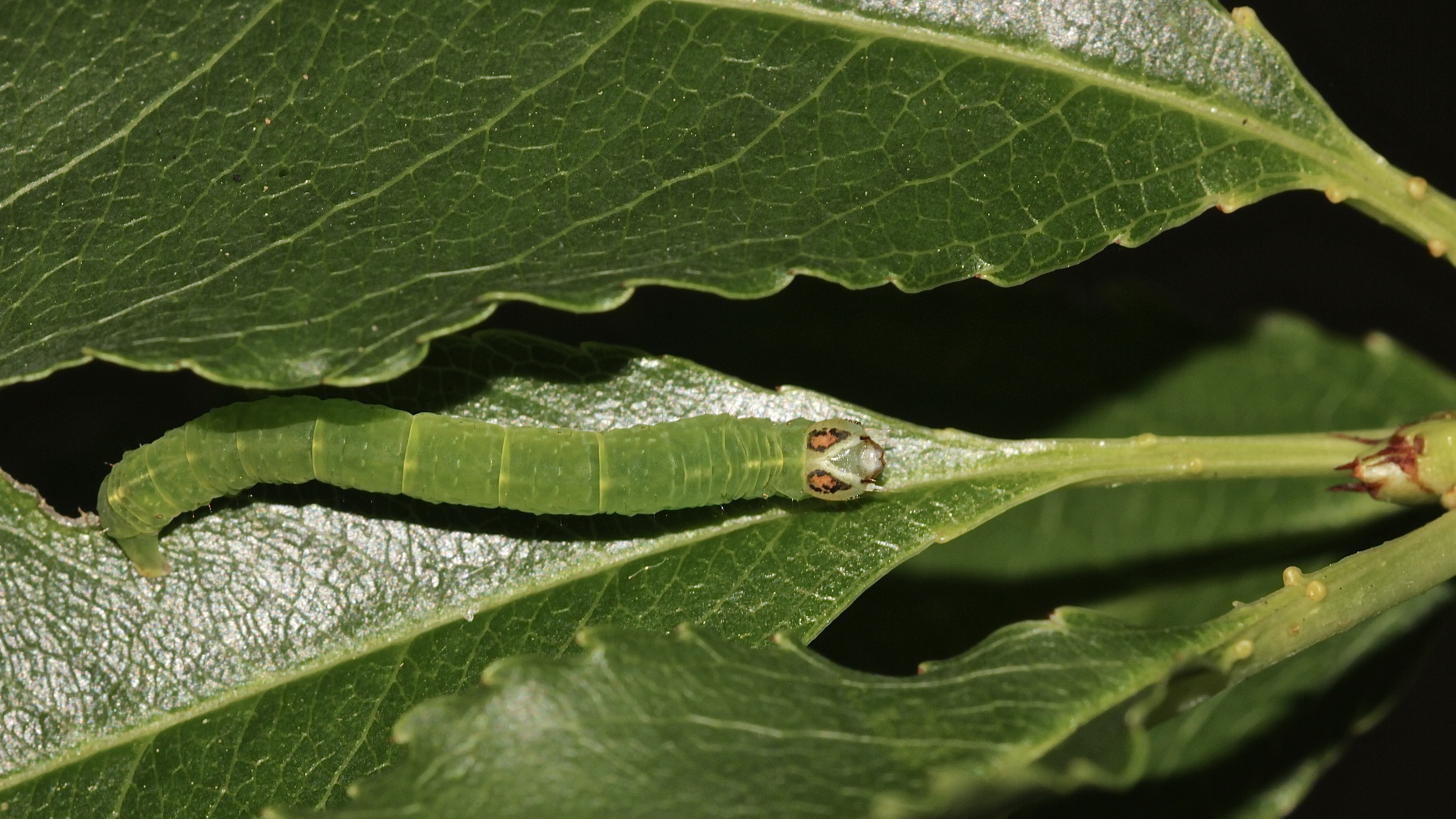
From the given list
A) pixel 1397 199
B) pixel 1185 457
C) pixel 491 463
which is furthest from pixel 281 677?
pixel 1397 199

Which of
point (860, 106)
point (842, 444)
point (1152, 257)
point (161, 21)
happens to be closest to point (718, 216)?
point (860, 106)

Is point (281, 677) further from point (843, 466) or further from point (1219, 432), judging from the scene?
point (1219, 432)

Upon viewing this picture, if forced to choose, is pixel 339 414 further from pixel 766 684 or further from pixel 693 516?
pixel 766 684

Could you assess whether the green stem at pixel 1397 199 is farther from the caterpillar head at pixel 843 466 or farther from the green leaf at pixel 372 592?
the caterpillar head at pixel 843 466

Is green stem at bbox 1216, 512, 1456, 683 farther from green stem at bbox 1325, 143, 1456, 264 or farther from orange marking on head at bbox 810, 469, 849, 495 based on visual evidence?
orange marking on head at bbox 810, 469, 849, 495

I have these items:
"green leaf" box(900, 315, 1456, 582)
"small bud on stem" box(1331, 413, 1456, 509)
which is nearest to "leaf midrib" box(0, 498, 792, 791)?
"green leaf" box(900, 315, 1456, 582)

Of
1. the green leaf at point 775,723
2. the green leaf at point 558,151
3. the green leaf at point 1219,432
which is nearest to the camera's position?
the green leaf at point 775,723

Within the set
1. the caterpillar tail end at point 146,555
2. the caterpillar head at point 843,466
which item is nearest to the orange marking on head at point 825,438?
the caterpillar head at point 843,466

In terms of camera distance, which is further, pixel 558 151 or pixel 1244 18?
pixel 1244 18

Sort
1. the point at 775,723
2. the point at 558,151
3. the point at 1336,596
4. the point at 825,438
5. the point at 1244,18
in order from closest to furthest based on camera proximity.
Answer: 1. the point at 775,723
2. the point at 1336,596
3. the point at 558,151
4. the point at 1244,18
5. the point at 825,438
